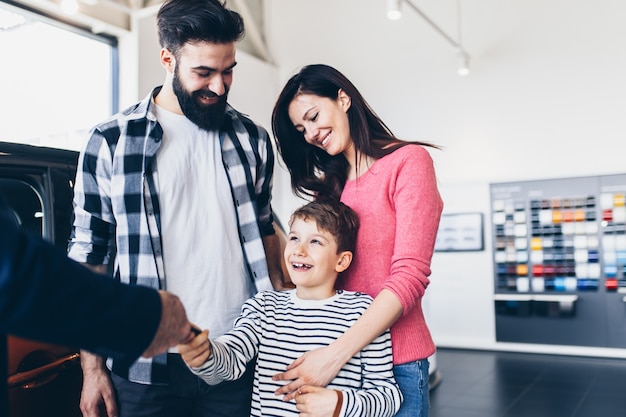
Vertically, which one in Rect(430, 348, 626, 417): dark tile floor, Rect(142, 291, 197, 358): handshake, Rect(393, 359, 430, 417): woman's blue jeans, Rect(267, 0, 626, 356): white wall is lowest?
Rect(430, 348, 626, 417): dark tile floor

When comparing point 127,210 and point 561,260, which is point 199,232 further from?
point 561,260

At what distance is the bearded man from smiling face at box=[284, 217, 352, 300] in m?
0.16

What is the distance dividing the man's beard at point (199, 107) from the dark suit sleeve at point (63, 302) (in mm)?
888

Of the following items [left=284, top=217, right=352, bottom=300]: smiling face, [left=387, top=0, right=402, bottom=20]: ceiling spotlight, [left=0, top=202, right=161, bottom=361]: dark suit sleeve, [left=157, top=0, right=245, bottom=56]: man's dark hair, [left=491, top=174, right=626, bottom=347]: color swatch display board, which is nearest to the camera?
[left=0, top=202, right=161, bottom=361]: dark suit sleeve

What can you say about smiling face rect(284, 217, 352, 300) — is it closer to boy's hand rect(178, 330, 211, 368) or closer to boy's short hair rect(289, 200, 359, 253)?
boy's short hair rect(289, 200, 359, 253)

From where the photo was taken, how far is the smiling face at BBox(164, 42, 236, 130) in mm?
1778

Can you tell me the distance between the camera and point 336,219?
165 centimetres

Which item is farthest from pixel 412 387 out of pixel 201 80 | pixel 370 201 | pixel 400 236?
pixel 201 80

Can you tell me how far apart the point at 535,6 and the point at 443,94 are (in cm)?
139

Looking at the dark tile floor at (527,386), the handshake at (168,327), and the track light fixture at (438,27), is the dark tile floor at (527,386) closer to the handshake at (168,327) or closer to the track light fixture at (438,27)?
the track light fixture at (438,27)

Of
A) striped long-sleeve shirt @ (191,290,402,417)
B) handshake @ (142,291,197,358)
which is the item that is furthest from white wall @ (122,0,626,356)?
handshake @ (142,291,197,358)

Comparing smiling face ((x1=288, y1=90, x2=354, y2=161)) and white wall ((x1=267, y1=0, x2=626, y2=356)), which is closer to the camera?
smiling face ((x1=288, y1=90, x2=354, y2=161))

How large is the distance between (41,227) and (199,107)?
0.61 metres

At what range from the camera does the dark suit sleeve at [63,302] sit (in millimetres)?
864
